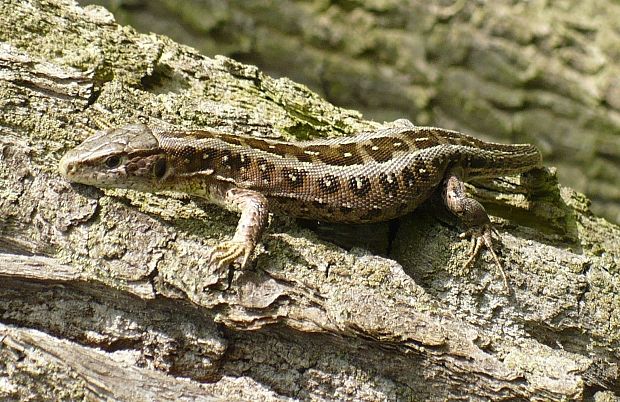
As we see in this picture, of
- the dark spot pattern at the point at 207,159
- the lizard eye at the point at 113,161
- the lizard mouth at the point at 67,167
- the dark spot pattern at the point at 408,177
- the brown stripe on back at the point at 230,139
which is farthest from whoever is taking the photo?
the dark spot pattern at the point at 408,177

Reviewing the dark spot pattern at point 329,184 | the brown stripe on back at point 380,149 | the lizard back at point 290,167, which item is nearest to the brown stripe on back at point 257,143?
the lizard back at point 290,167

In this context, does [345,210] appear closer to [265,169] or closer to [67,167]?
[265,169]

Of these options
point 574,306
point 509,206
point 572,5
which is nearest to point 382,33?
point 572,5

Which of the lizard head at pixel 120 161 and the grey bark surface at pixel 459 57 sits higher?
the grey bark surface at pixel 459 57

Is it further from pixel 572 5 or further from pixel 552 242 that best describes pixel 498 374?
Answer: pixel 572 5

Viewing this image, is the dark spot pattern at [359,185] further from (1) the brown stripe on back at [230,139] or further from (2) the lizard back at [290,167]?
(1) the brown stripe on back at [230,139]

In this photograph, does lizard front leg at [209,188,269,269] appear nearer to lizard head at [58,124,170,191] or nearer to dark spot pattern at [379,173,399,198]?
lizard head at [58,124,170,191]

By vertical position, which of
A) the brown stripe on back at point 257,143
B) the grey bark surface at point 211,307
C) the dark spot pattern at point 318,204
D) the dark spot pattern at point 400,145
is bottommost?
the grey bark surface at point 211,307

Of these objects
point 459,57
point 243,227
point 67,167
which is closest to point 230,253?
point 243,227
